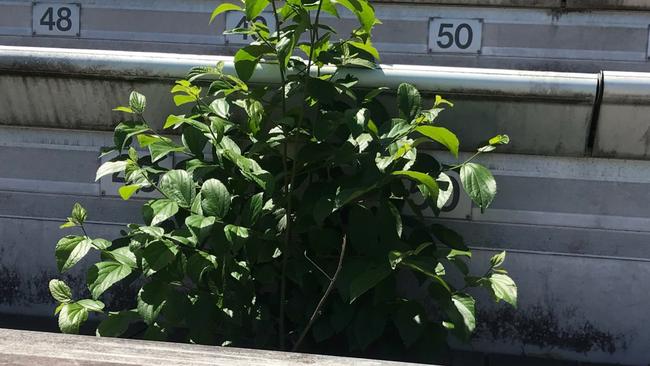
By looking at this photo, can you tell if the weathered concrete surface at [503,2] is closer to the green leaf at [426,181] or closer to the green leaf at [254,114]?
the green leaf at [254,114]

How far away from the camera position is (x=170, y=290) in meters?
2.97

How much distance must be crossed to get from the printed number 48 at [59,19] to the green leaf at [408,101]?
11.9 feet

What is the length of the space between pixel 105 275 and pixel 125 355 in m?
0.67

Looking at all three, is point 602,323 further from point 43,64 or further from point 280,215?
point 43,64

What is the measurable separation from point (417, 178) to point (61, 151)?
1.50m

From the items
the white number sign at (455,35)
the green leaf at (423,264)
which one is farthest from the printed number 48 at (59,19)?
the green leaf at (423,264)

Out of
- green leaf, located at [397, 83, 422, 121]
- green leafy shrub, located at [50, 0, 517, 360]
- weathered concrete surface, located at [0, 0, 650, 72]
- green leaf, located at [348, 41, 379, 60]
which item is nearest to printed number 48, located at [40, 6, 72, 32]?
weathered concrete surface, located at [0, 0, 650, 72]

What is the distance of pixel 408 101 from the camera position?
9.73 ft

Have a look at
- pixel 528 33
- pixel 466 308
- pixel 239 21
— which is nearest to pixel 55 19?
pixel 239 21

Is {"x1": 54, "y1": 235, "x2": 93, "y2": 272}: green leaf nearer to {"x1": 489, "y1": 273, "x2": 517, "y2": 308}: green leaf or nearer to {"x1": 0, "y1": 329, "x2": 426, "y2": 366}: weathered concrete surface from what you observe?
{"x1": 0, "y1": 329, "x2": 426, "y2": 366}: weathered concrete surface

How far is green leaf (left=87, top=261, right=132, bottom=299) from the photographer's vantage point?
113 inches

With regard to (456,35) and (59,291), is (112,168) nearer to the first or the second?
(59,291)

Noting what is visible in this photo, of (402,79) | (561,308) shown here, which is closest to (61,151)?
(402,79)

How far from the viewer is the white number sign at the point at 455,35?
540cm
